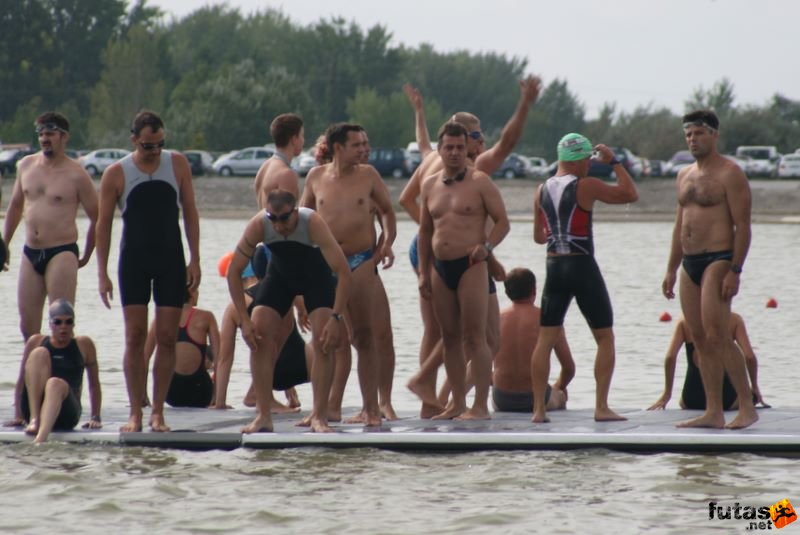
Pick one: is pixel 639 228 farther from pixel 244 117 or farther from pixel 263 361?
pixel 244 117

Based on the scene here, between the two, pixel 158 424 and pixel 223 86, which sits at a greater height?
pixel 223 86

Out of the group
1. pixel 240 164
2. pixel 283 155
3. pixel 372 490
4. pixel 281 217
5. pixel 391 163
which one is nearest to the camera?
pixel 372 490

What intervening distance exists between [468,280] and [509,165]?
178 ft

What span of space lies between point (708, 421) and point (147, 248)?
372cm

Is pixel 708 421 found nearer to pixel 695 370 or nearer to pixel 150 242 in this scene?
pixel 695 370

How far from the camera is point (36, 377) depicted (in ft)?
32.6

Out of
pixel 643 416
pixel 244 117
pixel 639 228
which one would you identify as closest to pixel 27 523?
pixel 643 416

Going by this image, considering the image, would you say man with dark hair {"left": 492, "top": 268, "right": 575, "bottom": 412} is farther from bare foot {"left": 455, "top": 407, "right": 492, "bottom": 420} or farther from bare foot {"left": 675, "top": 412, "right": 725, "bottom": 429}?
bare foot {"left": 675, "top": 412, "right": 725, "bottom": 429}

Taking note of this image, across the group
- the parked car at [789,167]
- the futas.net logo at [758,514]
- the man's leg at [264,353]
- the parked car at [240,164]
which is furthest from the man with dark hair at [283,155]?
the parked car at [789,167]

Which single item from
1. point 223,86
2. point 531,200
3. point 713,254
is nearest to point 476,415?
point 713,254

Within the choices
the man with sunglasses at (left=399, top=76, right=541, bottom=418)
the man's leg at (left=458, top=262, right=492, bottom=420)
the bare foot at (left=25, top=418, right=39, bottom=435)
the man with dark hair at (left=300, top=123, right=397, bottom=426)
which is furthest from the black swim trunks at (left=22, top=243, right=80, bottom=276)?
the man's leg at (left=458, top=262, right=492, bottom=420)

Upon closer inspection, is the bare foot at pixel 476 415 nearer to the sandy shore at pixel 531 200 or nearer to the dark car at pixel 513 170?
the sandy shore at pixel 531 200

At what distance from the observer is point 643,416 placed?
10711 millimetres

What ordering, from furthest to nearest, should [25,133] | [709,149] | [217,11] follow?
[217,11] < [25,133] < [709,149]
